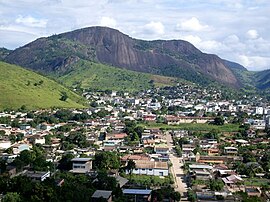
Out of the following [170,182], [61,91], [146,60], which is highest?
[146,60]

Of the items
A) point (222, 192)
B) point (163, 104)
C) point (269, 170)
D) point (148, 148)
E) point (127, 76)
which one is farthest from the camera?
point (127, 76)

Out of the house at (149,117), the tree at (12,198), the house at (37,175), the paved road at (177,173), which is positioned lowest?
the paved road at (177,173)

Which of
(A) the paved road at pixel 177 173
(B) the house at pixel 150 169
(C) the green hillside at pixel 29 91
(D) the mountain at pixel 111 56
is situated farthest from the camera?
(D) the mountain at pixel 111 56

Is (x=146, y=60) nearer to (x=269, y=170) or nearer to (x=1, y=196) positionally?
(x=269, y=170)

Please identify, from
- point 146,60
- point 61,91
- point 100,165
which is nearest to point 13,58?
point 146,60

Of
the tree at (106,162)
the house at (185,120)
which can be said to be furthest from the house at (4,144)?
the house at (185,120)

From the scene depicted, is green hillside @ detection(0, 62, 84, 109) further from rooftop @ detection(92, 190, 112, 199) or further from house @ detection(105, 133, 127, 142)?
rooftop @ detection(92, 190, 112, 199)

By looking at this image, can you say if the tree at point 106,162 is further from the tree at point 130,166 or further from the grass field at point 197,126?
the grass field at point 197,126
